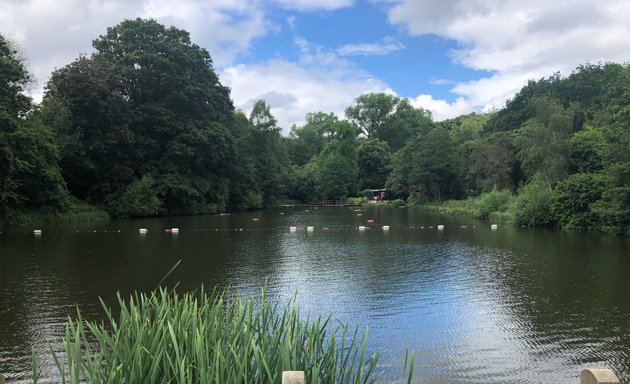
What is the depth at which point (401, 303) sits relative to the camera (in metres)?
9.82

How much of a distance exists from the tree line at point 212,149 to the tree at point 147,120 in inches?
4.2

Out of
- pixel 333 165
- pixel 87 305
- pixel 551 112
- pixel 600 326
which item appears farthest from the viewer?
pixel 333 165

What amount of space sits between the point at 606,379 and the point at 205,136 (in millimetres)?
39741

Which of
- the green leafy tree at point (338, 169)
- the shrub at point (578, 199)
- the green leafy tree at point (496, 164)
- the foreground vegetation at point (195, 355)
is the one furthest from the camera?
the green leafy tree at point (338, 169)

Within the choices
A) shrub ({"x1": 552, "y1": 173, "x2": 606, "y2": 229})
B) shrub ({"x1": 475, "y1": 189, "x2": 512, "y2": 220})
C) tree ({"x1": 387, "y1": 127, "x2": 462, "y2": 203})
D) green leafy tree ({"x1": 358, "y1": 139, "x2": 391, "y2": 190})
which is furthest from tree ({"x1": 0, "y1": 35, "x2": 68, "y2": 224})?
green leafy tree ({"x1": 358, "y1": 139, "x2": 391, "y2": 190})

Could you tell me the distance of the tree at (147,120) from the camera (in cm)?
3334

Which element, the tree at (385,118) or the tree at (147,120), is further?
the tree at (385,118)

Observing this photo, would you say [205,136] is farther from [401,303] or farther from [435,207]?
[401,303]

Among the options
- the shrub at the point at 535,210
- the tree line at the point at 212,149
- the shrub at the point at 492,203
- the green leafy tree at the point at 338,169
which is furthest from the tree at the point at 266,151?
the shrub at the point at 535,210

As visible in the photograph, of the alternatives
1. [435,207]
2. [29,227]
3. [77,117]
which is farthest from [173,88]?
[435,207]

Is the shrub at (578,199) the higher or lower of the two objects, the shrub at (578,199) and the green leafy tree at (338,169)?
the lower

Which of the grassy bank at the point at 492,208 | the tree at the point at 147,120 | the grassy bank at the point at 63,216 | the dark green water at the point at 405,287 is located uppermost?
the tree at the point at 147,120

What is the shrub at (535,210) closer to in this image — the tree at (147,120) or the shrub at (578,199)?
the shrub at (578,199)

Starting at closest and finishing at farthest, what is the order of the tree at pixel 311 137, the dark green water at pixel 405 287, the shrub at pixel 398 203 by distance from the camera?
the dark green water at pixel 405 287 → the shrub at pixel 398 203 → the tree at pixel 311 137
